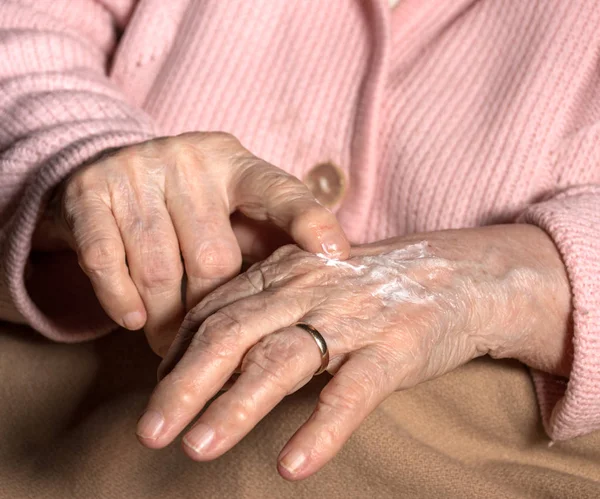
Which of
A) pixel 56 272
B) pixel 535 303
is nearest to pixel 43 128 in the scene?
pixel 56 272

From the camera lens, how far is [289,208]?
768 millimetres

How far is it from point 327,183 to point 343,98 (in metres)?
A: 0.14

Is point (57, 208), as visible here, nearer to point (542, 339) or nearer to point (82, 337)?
point (82, 337)

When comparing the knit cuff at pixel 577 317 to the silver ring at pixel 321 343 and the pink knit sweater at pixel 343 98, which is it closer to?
the pink knit sweater at pixel 343 98

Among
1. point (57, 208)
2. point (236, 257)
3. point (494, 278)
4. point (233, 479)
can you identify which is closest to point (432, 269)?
point (494, 278)

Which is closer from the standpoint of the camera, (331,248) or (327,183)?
(331,248)

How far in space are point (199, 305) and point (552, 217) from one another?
46 cm

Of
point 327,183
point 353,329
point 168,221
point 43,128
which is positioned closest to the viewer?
point 353,329

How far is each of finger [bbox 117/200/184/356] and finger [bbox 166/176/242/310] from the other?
0.01 metres

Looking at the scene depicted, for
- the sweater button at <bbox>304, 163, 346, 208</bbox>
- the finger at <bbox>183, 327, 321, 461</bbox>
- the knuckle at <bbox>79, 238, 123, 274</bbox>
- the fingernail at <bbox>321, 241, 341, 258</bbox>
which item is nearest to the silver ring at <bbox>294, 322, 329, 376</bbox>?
the finger at <bbox>183, 327, 321, 461</bbox>

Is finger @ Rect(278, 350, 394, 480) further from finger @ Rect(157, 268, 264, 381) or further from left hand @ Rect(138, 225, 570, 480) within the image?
Answer: finger @ Rect(157, 268, 264, 381)

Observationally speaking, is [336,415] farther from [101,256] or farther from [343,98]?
[343,98]

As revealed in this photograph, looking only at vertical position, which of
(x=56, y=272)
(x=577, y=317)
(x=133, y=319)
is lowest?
(x=56, y=272)

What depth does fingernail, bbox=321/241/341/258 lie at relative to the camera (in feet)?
2.44
